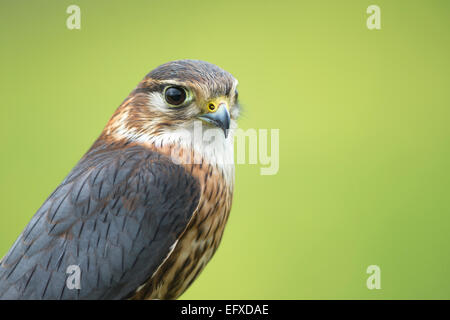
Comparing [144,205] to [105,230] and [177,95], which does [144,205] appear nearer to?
[105,230]

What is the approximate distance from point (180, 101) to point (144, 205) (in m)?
0.63

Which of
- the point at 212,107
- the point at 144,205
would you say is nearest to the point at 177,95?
the point at 212,107

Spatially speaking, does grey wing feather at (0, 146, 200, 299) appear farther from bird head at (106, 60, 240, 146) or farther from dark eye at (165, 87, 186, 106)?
dark eye at (165, 87, 186, 106)

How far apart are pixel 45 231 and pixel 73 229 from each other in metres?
0.15

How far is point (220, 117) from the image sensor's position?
3.25 metres

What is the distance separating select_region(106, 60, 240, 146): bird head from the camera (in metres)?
3.26

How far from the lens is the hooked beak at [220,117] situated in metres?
3.22

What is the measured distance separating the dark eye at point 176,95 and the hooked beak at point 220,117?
0.48ft

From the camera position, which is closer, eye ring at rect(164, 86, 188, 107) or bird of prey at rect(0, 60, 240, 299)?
bird of prey at rect(0, 60, 240, 299)

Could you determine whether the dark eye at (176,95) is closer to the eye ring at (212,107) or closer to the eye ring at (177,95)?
the eye ring at (177,95)

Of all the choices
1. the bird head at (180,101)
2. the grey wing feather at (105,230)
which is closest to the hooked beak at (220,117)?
the bird head at (180,101)

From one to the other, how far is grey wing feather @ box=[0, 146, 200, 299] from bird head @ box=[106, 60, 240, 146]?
0.70 feet

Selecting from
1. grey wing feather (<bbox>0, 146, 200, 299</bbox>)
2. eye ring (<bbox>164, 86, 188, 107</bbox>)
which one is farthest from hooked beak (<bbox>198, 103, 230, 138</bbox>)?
grey wing feather (<bbox>0, 146, 200, 299</bbox>)

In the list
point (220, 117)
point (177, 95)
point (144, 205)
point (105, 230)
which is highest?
point (177, 95)
